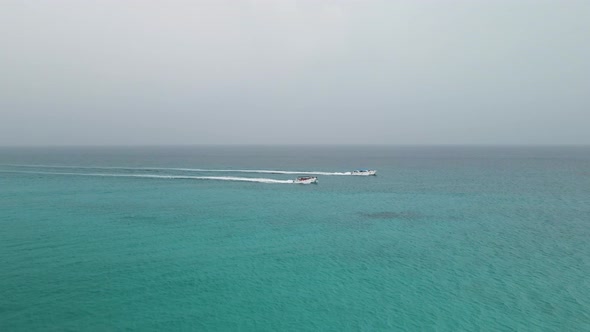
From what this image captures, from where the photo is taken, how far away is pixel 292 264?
25688 mm

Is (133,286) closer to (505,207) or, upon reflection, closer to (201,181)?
(505,207)

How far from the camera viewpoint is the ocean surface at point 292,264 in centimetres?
1861

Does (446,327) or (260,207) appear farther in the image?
(260,207)

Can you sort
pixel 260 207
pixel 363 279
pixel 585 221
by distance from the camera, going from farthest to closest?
pixel 260 207 → pixel 585 221 → pixel 363 279

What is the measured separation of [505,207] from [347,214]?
18403 mm

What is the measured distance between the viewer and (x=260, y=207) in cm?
4488

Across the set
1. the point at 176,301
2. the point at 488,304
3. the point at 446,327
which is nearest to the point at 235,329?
the point at 176,301

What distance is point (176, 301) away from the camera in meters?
20.1

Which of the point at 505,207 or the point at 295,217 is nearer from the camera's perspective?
the point at 295,217

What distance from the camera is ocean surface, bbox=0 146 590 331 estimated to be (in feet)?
61.1

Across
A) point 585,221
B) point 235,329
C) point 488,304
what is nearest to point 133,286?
point 235,329

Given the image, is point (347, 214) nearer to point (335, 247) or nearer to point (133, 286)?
point (335, 247)

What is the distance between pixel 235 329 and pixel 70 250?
16.1 metres

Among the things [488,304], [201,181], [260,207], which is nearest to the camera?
[488,304]
